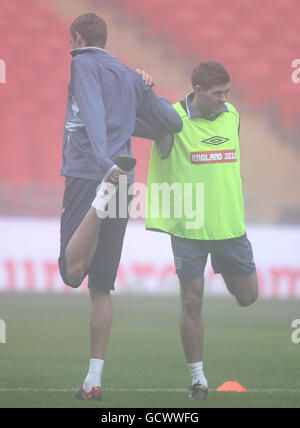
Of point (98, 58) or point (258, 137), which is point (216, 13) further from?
point (98, 58)

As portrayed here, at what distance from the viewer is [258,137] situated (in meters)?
17.9

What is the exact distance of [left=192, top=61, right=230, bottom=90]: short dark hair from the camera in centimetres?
534

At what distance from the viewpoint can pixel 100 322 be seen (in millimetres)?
4938

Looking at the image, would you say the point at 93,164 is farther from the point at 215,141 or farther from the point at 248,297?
the point at 248,297

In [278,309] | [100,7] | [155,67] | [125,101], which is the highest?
[100,7]

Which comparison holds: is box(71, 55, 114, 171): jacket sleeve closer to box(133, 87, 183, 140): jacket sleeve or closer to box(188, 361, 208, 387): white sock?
box(133, 87, 183, 140): jacket sleeve

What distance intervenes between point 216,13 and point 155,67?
62.8 inches

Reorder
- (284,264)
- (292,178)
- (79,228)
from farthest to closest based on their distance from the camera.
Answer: (292,178), (284,264), (79,228)

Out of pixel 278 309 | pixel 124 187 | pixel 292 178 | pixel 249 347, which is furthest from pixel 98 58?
pixel 292 178

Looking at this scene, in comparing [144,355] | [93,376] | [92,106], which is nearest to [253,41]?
[144,355]

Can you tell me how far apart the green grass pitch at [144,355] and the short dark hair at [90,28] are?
1900mm

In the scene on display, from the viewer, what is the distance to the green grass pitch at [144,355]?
16.8 ft

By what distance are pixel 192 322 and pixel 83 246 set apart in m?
0.89

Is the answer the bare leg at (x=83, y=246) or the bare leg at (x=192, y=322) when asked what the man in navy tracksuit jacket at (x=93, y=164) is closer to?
the bare leg at (x=83, y=246)
